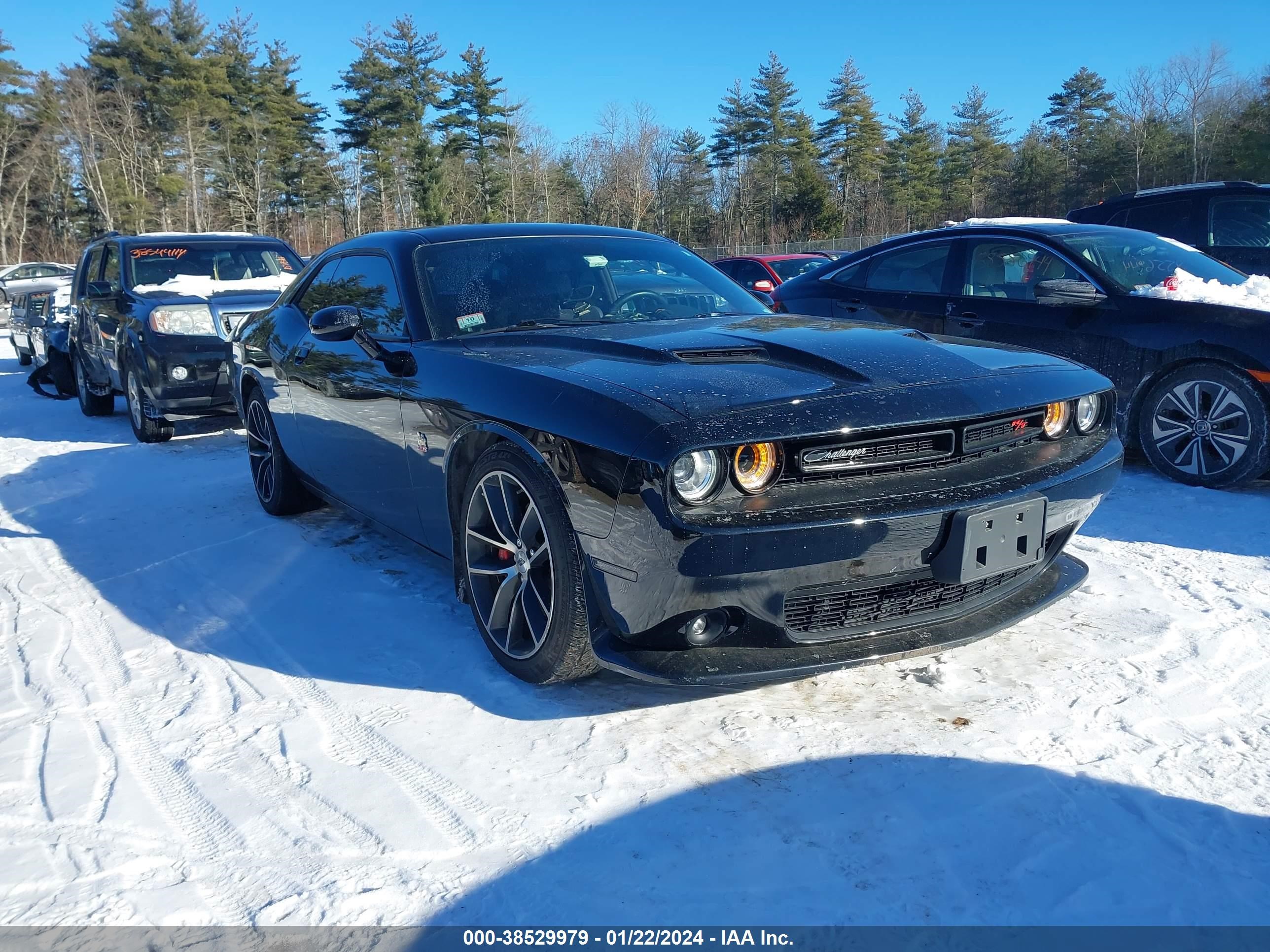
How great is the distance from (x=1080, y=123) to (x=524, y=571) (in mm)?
51135

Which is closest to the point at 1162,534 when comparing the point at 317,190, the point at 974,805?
the point at 974,805

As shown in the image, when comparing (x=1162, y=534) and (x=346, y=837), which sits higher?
(x=1162, y=534)

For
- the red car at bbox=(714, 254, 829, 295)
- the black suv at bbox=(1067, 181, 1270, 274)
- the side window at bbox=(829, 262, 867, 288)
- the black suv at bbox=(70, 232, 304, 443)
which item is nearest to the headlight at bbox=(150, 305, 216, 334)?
the black suv at bbox=(70, 232, 304, 443)

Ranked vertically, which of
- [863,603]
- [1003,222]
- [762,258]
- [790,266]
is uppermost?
[762,258]

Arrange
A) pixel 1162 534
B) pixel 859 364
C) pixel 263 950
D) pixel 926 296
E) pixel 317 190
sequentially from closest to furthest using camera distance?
pixel 263 950 < pixel 859 364 < pixel 1162 534 < pixel 926 296 < pixel 317 190

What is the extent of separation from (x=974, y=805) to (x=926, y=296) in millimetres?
4601

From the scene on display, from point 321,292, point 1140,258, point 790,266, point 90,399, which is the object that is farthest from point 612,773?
point 790,266

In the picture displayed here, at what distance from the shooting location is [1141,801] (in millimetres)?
2338

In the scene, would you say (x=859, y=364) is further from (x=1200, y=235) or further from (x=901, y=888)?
(x=1200, y=235)

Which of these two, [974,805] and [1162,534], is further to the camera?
[1162,534]

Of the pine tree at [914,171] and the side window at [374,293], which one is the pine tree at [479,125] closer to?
the pine tree at [914,171]

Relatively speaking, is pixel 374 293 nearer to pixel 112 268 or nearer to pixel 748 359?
pixel 748 359

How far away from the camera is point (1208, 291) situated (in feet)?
17.6

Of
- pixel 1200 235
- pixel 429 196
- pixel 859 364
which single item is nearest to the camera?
pixel 859 364
